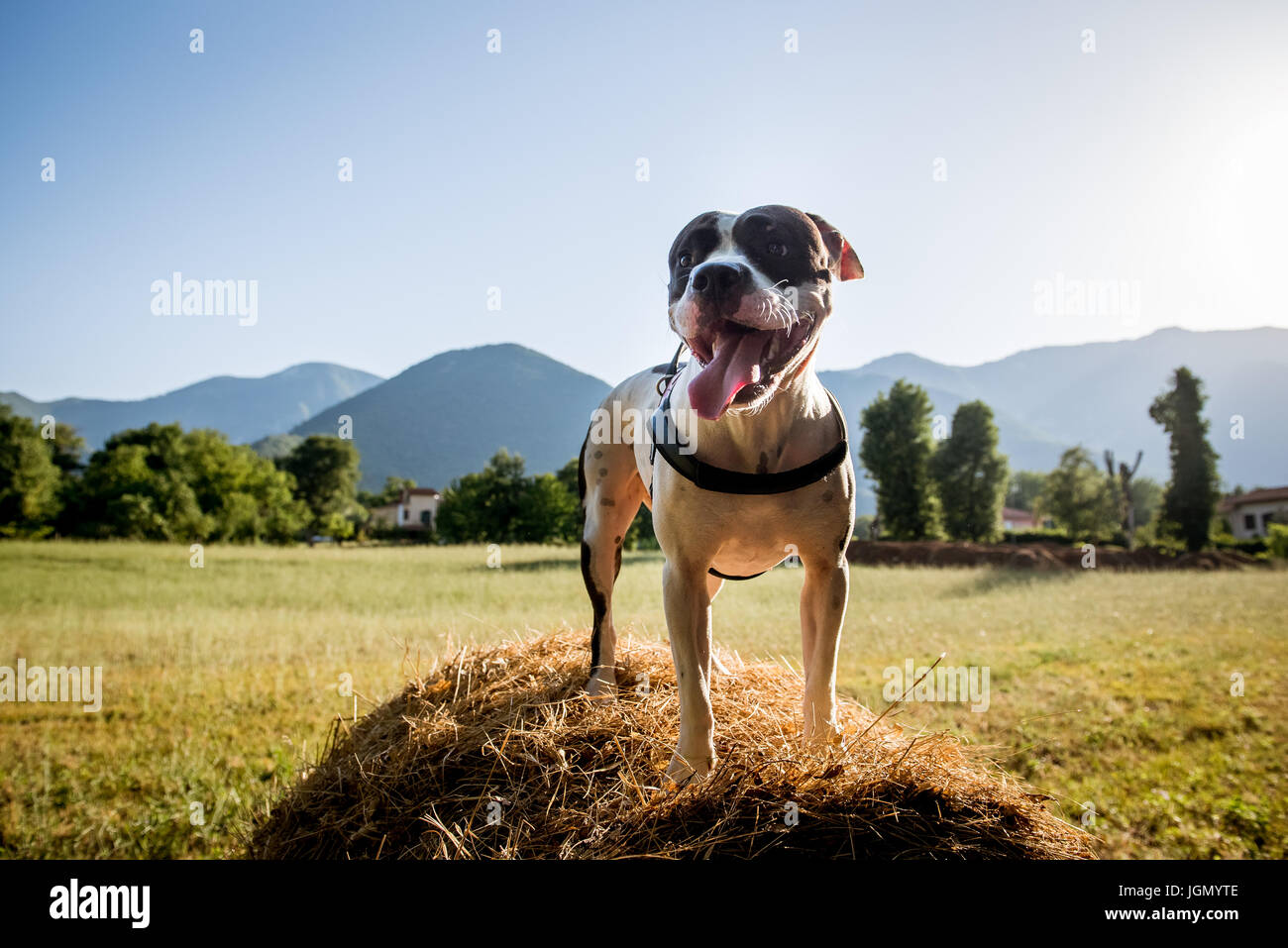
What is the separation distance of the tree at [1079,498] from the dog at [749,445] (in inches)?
1663

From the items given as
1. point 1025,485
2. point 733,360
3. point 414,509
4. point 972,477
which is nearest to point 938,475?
point 972,477

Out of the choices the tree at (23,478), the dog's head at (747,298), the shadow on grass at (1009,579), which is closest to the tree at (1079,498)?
the shadow on grass at (1009,579)

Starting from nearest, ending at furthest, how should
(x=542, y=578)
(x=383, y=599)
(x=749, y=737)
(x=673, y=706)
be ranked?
1. (x=749, y=737)
2. (x=673, y=706)
3. (x=383, y=599)
4. (x=542, y=578)

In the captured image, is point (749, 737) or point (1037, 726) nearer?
point (749, 737)

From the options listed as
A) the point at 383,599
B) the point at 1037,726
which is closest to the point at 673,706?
the point at 1037,726

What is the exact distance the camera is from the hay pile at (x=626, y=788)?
91.0 inches

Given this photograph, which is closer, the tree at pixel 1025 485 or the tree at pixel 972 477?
the tree at pixel 972 477

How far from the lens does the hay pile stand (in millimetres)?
2311

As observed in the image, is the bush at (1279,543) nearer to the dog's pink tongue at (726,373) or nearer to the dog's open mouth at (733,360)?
the dog's open mouth at (733,360)

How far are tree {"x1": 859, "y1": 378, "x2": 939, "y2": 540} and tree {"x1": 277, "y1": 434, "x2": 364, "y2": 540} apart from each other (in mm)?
37969

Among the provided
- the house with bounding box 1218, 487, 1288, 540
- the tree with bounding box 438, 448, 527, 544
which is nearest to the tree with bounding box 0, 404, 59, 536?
the tree with bounding box 438, 448, 527, 544
